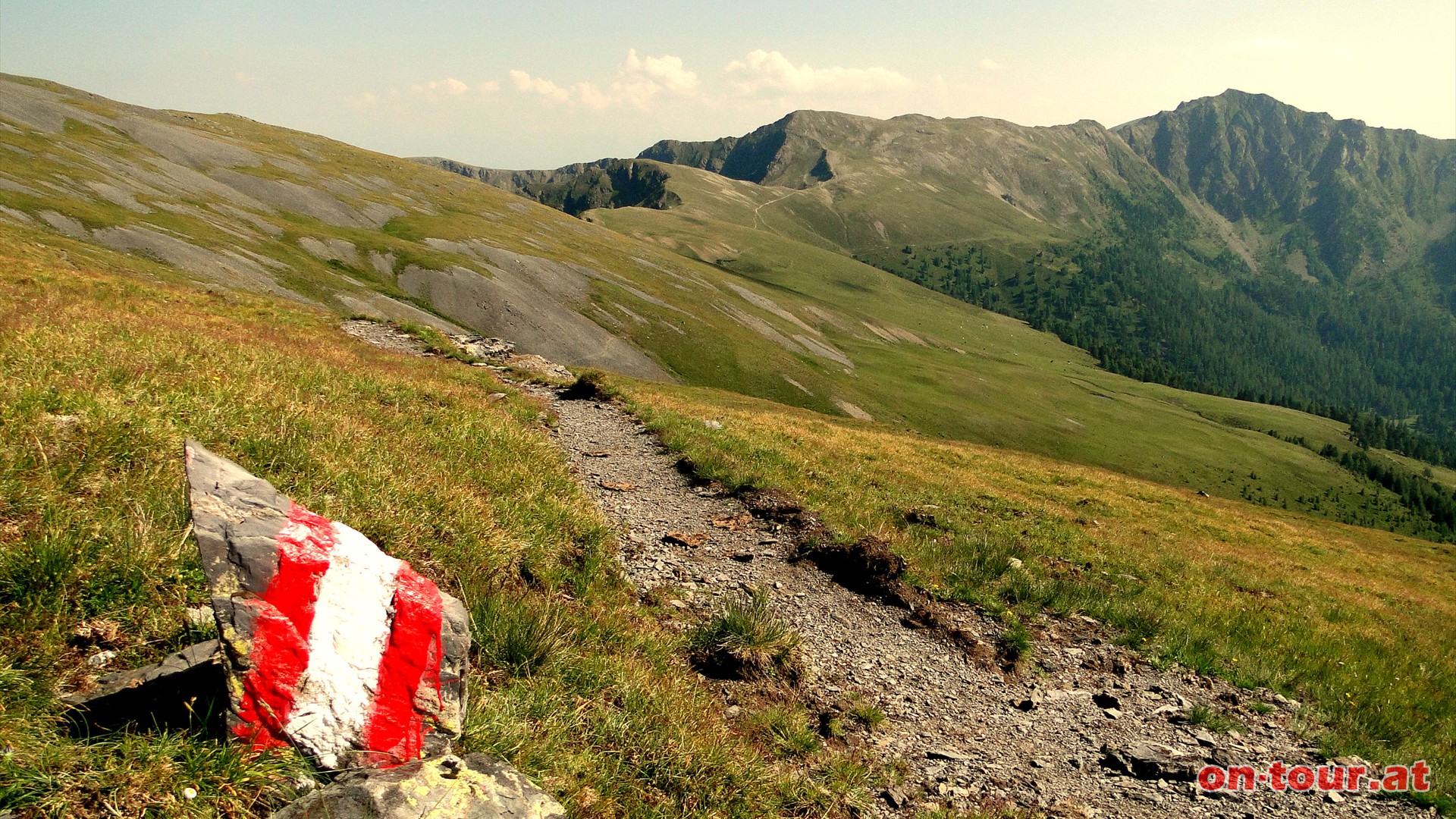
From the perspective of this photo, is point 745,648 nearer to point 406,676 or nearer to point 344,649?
point 406,676

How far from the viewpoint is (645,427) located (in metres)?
24.4

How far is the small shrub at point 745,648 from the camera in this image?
9156 mm

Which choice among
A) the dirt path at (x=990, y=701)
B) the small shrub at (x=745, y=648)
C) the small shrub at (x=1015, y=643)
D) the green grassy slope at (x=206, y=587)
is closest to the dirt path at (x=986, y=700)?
the dirt path at (x=990, y=701)

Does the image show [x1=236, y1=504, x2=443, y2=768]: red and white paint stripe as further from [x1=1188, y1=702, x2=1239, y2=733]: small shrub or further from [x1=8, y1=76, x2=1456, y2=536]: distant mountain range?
[x1=8, y1=76, x2=1456, y2=536]: distant mountain range

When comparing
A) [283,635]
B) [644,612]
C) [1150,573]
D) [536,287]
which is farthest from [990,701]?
[536,287]

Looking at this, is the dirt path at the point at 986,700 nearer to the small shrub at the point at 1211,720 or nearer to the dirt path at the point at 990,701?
the dirt path at the point at 990,701

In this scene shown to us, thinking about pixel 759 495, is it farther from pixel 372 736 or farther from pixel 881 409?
pixel 881 409

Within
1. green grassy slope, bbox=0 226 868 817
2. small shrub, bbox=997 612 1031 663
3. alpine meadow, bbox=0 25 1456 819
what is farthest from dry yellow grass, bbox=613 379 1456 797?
green grassy slope, bbox=0 226 868 817

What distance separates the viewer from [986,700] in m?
10.1


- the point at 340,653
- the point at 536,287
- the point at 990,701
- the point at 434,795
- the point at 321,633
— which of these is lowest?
the point at 990,701

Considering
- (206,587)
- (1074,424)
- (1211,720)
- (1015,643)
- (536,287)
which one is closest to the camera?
(206,587)

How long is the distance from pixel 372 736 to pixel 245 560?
4.80 feet

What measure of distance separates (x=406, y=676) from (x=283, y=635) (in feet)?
2.81

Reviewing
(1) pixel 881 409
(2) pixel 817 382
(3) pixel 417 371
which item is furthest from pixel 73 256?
(1) pixel 881 409
